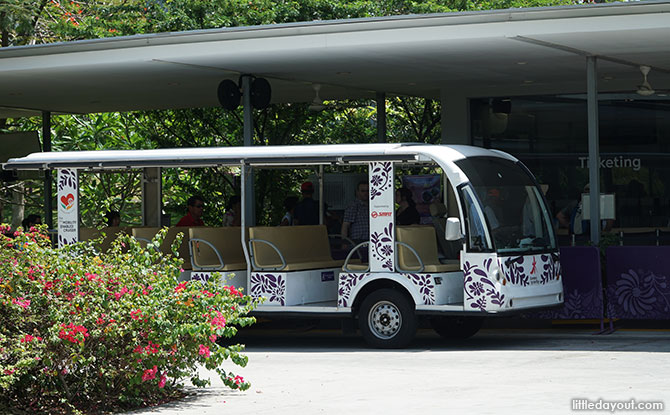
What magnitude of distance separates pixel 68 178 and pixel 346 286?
411cm

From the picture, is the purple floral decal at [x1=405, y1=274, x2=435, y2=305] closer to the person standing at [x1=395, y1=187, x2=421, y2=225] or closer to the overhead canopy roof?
the person standing at [x1=395, y1=187, x2=421, y2=225]

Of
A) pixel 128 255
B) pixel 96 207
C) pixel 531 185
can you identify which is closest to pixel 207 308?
pixel 128 255

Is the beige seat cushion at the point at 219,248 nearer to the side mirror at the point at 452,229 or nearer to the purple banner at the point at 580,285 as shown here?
the side mirror at the point at 452,229

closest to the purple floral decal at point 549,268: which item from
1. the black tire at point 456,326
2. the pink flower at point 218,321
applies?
the black tire at point 456,326

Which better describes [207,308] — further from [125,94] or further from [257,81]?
[125,94]

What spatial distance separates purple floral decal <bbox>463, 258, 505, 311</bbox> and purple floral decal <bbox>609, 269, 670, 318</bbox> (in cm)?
242

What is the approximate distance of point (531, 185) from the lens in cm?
1398

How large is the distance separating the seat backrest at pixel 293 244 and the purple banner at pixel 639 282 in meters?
3.86

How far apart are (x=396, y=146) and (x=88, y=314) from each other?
17.8ft

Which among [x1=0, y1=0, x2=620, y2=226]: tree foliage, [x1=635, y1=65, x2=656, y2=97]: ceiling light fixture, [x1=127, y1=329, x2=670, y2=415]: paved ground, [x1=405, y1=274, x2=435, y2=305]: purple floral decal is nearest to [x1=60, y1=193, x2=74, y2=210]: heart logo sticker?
[x1=127, y1=329, x2=670, y2=415]: paved ground

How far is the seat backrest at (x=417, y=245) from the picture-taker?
13422 millimetres

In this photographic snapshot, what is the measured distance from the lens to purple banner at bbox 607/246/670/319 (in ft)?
46.2

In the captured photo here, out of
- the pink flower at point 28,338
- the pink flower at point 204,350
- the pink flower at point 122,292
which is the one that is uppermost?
the pink flower at point 122,292

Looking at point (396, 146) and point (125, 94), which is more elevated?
point (125, 94)
